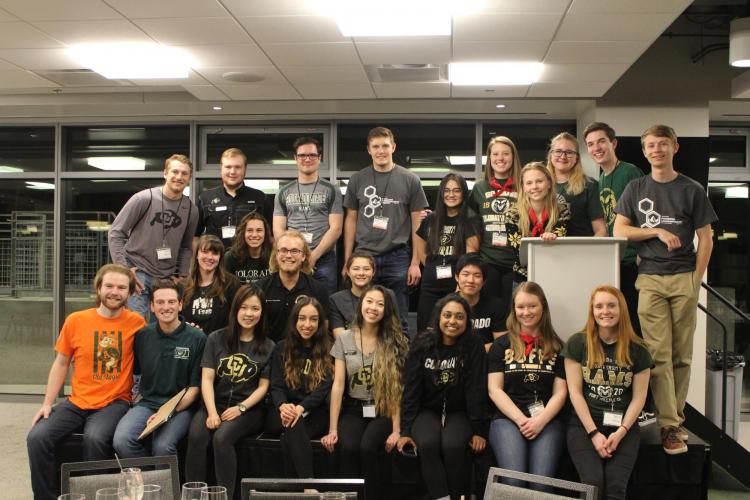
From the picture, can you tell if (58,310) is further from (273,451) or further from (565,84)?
(565,84)

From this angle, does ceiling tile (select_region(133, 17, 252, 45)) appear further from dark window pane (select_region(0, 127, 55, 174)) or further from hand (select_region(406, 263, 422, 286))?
dark window pane (select_region(0, 127, 55, 174))

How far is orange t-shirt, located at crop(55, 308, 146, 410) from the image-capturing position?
402 centimetres

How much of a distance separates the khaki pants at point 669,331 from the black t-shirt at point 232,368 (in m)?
2.14

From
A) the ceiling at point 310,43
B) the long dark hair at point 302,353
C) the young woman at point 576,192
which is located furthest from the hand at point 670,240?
the long dark hair at point 302,353

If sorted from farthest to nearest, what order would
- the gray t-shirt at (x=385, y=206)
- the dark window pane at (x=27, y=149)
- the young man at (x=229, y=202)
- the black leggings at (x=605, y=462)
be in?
the dark window pane at (x=27, y=149)
the young man at (x=229, y=202)
the gray t-shirt at (x=385, y=206)
the black leggings at (x=605, y=462)

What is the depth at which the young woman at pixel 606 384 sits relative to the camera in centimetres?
345

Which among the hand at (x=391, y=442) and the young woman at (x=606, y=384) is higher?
the young woman at (x=606, y=384)

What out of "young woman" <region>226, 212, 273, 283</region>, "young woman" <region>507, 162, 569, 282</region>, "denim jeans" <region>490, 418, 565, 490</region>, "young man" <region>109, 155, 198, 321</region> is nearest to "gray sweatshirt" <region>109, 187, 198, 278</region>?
"young man" <region>109, 155, 198, 321</region>

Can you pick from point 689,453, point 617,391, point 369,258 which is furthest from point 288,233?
point 689,453

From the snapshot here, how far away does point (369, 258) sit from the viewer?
4.32 metres

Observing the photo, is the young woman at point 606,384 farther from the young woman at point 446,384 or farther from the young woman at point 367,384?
the young woman at point 367,384

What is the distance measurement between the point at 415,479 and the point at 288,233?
168 centimetres

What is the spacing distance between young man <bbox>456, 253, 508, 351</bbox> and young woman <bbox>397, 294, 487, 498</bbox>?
0.25 metres

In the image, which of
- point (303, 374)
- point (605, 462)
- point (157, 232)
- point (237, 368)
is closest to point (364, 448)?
point (303, 374)
